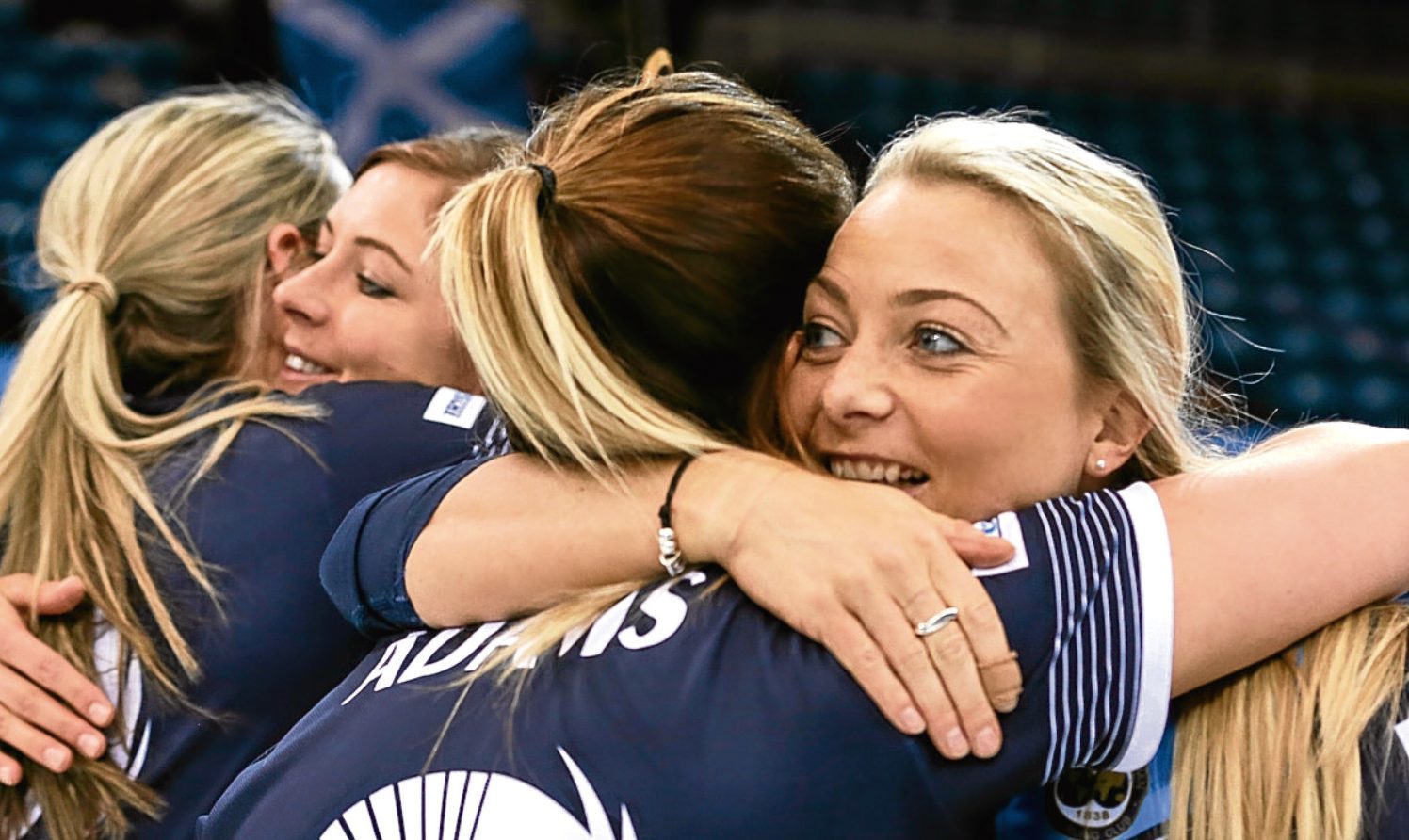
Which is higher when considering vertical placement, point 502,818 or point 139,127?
point 139,127

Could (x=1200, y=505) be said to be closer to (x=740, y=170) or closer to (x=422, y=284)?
(x=740, y=170)

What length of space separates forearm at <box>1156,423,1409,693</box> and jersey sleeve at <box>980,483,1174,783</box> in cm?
2

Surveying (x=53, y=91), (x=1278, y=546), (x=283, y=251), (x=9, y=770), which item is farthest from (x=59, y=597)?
(x=53, y=91)

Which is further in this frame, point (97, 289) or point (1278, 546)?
point (97, 289)

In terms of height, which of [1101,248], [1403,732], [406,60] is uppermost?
[406,60]

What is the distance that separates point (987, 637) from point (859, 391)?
1.01 feet

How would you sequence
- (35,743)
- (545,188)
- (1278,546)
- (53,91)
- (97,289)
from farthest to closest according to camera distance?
1. (53,91)
2. (97,289)
3. (35,743)
4. (545,188)
5. (1278,546)

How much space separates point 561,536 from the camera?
3.92 ft

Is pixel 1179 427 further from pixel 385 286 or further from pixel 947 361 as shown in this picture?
pixel 385 286

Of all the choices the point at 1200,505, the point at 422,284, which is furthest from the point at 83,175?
the point at 1200,505

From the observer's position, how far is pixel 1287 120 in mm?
7715

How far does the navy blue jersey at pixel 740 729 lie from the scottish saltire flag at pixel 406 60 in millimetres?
3659

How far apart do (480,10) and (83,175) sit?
3051mm

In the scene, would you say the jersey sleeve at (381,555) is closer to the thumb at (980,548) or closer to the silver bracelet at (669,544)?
the silver bracelet at (669,544)
